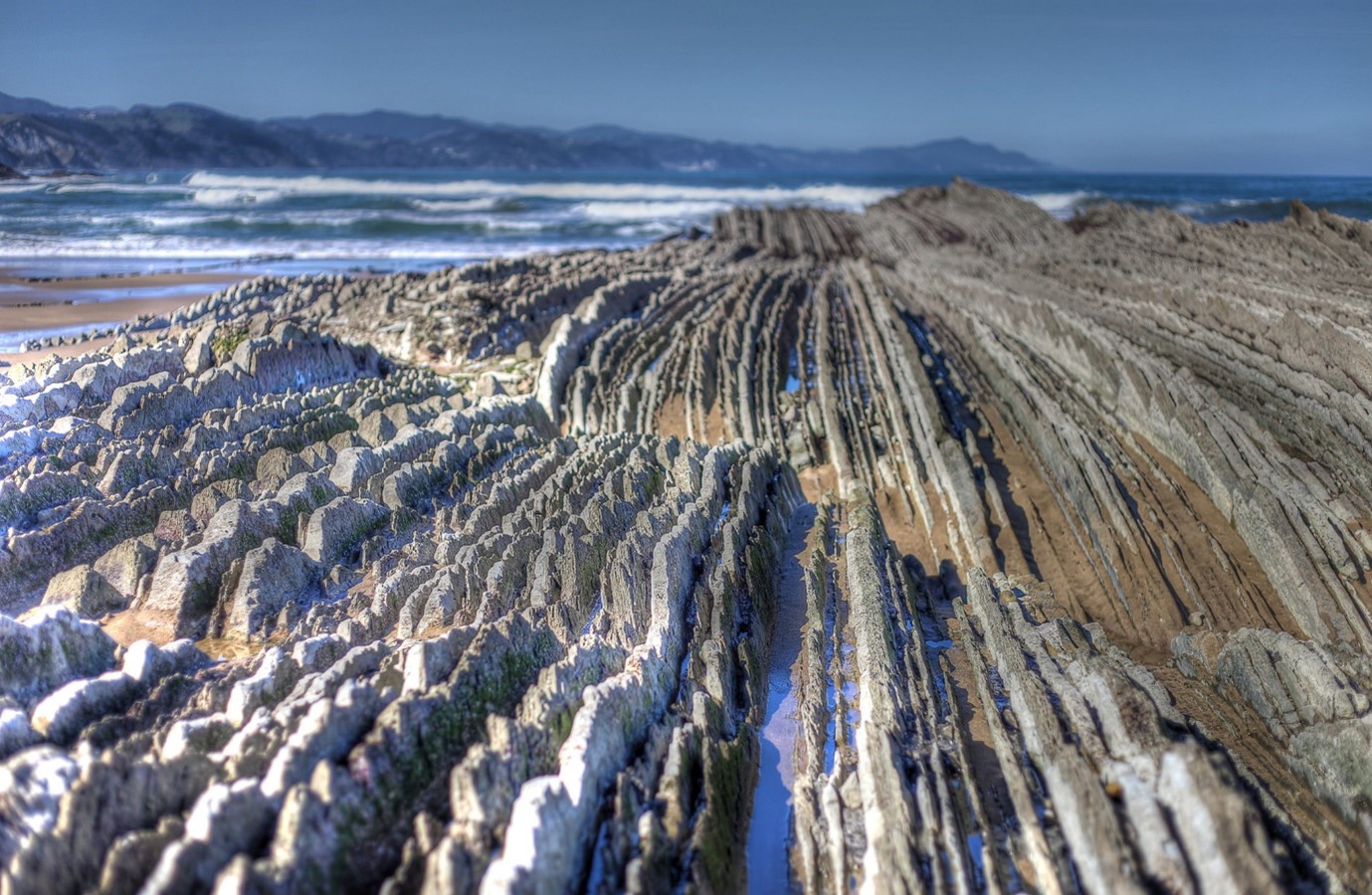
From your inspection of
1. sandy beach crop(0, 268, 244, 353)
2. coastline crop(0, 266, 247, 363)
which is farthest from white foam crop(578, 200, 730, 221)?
coastline crop(0, 266, 247, 363)

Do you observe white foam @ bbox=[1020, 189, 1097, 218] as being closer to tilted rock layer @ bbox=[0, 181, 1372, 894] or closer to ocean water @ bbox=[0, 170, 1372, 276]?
ocean water @ bbox=[0, 170, 1372, 276]

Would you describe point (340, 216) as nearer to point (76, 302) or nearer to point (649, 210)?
point (649, 210)

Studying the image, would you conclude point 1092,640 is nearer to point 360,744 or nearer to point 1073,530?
point 1073,530

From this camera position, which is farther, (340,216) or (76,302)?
(340,216)

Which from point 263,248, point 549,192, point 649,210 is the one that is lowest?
point 263,248

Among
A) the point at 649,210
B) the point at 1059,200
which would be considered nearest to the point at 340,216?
the point at 649,210

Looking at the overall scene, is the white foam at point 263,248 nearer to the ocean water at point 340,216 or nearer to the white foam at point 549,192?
the ocean water at point 340,216

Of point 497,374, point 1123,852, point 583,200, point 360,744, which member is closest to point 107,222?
point 497,374
